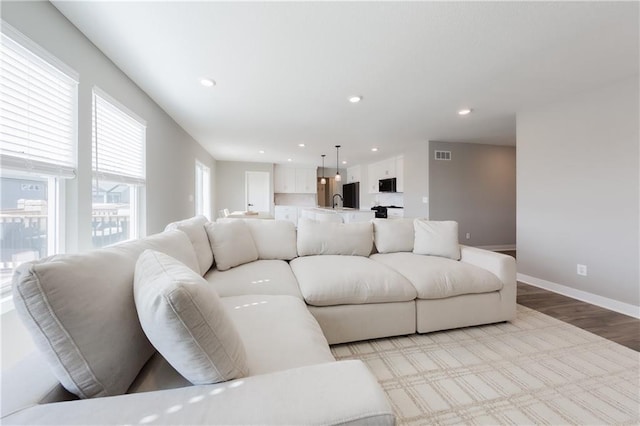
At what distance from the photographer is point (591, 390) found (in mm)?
1487

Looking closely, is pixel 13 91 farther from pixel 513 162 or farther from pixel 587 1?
pixel 513 162

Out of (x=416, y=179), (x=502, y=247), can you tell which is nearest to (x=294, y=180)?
(x=416, y=179)

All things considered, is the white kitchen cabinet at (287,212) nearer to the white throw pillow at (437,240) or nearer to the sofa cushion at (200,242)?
the white throw pillow at (437,240)

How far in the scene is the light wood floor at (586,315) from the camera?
210cm

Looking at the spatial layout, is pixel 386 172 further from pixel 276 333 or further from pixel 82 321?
pixel 82 321

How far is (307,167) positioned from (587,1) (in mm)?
7465

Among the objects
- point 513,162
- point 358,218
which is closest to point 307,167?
point 358,218

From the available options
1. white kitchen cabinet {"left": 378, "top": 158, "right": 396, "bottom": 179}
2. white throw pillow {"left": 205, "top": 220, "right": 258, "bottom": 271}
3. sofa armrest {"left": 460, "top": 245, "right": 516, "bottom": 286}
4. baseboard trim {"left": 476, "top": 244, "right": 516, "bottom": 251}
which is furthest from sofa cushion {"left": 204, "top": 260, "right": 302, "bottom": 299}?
white kitchen cabinet {"left": 378, "top": 158, "right": 396, "bottom": 179}

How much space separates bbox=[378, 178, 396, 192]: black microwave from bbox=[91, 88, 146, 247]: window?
5.29m

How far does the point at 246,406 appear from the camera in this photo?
2.11ft

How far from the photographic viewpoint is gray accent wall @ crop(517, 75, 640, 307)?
252 cm

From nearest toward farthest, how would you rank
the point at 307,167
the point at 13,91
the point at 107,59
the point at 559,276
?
1. the point at 13,91
2. the point at 107,59
3. the point at 559,276
4. the point at 307,167

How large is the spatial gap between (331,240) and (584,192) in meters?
2.89

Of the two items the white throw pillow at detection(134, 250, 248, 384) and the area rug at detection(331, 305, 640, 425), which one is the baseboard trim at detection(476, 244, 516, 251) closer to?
the area rug at detection(331, 305, 640, 425)
